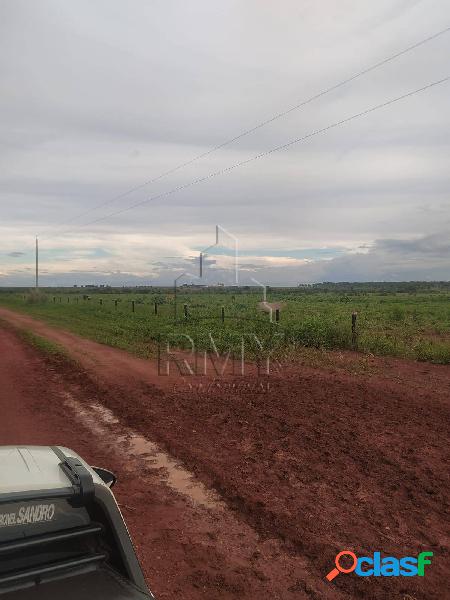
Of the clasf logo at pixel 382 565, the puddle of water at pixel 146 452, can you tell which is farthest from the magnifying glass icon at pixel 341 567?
the puddle of water at pixel 146 452

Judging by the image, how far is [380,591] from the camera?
134 inches

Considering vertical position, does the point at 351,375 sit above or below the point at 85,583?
below

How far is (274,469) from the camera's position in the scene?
546 cm

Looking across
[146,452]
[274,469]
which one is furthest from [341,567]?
[146,452]

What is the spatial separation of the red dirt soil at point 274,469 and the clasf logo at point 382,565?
63 mm

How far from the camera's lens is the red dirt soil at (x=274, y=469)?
3.61m

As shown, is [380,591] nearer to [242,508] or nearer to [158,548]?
[242,508]

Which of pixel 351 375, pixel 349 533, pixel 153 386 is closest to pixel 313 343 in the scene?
pixel 351 375

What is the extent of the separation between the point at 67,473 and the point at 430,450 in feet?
17.6

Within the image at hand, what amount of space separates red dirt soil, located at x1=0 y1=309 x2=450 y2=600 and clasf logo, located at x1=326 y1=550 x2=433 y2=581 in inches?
2.5

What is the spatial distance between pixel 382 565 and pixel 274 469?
73.7 inches

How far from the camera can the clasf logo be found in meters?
3.62

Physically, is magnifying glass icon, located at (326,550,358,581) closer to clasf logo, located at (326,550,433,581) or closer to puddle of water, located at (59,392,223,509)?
clasf logo, located at (326,550,433,581)

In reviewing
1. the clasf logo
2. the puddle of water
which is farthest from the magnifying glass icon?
the puddle of water
